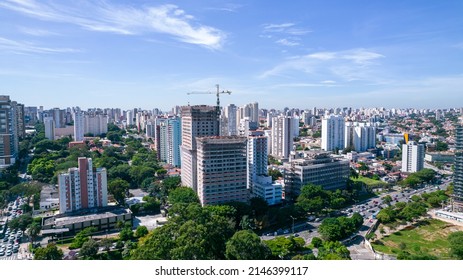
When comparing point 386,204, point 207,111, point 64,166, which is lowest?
point 386,204

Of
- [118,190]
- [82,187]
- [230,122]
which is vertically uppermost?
[230,122]

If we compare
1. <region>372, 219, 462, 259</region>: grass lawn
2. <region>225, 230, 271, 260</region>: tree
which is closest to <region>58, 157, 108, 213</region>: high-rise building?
<region>225, 230, 271, 260</region>: tree

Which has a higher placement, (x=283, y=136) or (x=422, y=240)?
(x=283, y=136)

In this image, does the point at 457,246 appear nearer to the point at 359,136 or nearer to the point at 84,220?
the point at 84,220

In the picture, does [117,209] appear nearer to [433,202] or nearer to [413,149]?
[433,202]

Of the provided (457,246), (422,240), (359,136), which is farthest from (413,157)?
(457,246)
